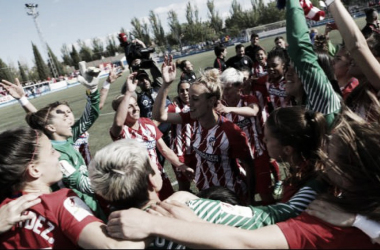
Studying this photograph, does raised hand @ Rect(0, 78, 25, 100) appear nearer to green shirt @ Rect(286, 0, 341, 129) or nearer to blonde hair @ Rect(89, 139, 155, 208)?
blonde hair @ Rect(89, 139, 155, 208)

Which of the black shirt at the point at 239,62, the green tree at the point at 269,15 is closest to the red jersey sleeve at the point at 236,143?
the black shirt at the point at 239,62

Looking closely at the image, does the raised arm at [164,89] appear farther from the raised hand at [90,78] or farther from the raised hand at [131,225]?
the raised hand at [131,225]

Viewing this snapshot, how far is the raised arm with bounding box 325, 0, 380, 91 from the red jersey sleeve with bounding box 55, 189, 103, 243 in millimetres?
1726

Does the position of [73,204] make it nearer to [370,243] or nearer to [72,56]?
[370,243]

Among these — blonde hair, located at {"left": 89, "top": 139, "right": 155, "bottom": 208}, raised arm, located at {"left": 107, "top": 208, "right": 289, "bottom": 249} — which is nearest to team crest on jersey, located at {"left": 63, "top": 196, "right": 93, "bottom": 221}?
blonde hair, located at {"left": 89, "top": 139, "right": 155, "bottom": 208}

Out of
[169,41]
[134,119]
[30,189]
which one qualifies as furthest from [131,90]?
[169,41]

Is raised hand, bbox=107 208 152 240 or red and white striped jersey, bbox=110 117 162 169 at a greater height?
raised hand, bbox=107 208 152 240

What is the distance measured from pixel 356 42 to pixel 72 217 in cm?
183

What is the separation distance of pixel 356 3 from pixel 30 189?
237 feet

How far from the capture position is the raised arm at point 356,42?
174 centimetres

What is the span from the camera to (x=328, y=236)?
128 cm

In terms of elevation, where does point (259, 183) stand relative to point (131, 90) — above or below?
below

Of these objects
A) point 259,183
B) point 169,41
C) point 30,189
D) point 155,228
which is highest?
point 169,41

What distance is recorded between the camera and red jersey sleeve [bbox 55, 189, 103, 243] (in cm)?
141
